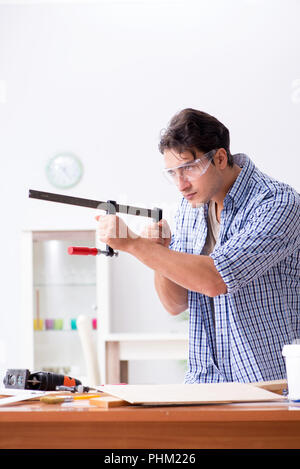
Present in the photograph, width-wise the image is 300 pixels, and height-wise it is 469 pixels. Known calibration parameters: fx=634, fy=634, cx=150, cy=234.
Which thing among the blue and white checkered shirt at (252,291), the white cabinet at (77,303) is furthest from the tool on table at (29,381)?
the white cabinet at (77,303)

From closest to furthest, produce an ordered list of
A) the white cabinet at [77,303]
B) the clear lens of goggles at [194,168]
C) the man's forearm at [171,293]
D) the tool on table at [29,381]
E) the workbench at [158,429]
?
the workbench at [158,429] < the tool on table at [29,381] < the clear lens of goggles at [194,168] < the man's forearm at [171,293] < the white cabinet at [77,303]

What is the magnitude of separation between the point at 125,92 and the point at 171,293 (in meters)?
3.45

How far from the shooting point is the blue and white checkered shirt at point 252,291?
1.56 metres

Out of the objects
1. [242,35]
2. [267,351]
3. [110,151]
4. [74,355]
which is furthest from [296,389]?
[242,35]

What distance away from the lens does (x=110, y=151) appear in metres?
4.98

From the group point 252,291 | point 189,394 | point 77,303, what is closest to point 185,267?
point 252,291

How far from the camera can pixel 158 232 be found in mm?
1662

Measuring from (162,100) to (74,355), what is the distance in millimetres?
2077

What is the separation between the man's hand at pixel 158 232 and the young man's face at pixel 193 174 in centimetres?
11

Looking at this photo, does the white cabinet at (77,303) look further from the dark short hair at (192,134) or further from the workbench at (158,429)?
the workbench at (158,429)

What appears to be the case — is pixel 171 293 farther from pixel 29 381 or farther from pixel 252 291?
pixel 29 381

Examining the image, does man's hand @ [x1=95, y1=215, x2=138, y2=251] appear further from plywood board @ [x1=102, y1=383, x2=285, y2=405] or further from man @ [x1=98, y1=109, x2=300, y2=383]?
plywood board @ [x1=102, y1=383, x2=285, y2=405]

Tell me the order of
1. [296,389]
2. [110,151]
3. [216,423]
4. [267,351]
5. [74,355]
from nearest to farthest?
[216,423], [296,389], [267,351], [74,355], [110,151]

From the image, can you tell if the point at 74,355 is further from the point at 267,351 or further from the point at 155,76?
the point at 267,351
